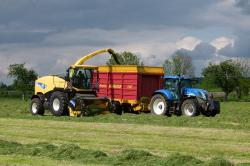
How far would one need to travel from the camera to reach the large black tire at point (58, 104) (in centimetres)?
2678

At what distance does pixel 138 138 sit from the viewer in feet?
53.3

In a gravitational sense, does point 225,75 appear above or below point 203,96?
above

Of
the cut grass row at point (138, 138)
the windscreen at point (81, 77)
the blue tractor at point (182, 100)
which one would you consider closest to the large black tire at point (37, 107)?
the windscreen at point (81, 77)

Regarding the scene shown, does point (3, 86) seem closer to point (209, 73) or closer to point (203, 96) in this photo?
point (209, 73)

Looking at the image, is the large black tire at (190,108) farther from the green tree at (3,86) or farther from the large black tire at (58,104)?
the green tree at (3,86)

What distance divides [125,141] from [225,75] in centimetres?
6871

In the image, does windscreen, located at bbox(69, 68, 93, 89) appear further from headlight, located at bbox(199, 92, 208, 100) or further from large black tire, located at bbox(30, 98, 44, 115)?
headlight, located at bbox(199, 92, 208, 100)

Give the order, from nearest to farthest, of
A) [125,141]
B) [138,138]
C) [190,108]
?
[125,141] → [138,138] → [190,108]

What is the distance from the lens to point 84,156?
462 inches

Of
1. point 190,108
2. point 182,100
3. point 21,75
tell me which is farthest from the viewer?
point 21,75

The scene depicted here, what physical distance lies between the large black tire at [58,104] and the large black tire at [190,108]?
566cm

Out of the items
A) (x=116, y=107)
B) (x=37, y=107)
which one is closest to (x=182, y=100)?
(x=116, y=107)

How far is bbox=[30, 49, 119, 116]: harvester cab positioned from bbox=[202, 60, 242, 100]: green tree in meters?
52.8

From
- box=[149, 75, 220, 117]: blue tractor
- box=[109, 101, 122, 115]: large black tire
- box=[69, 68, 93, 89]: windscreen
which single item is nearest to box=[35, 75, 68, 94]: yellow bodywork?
box=[69, 68, 93, 89]: windscreen
